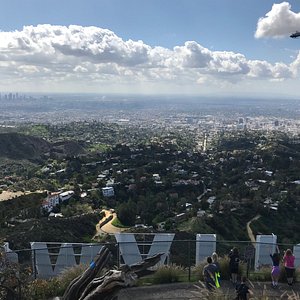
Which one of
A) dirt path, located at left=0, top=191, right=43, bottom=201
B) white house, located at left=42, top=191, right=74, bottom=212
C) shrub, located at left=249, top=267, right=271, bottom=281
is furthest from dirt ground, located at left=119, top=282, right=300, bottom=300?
dirt path, located at left=0, top=191, right=43, bottom=201

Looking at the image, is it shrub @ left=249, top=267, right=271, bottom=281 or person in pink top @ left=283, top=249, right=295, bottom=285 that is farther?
shrub @ left=249, top=267, right=271, bottom=281

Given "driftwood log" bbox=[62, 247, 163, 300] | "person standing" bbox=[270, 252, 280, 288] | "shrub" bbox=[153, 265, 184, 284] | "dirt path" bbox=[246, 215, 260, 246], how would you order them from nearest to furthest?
"driftwood log" bbox=[62, 247, 163, 300], "person standing" bbox=[270, 252, 280, 288], "shrub" bbox=[153, 265, 184, 284], "dirt path" bbox=[246, 215, 260, 246]

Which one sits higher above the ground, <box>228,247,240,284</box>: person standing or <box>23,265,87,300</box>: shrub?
<box>228,247,240,284</box>: person standing

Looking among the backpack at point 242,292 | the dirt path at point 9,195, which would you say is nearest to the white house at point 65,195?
the dirt path at point 9,195

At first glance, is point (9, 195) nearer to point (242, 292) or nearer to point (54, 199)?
point (54, 199)

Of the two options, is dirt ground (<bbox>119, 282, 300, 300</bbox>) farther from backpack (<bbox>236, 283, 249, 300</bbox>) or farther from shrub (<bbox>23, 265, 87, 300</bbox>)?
backpack (<bbox>236, 283, 249, 300</bbox>)

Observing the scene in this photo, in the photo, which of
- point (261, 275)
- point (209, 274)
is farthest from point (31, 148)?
point (209, 274)
